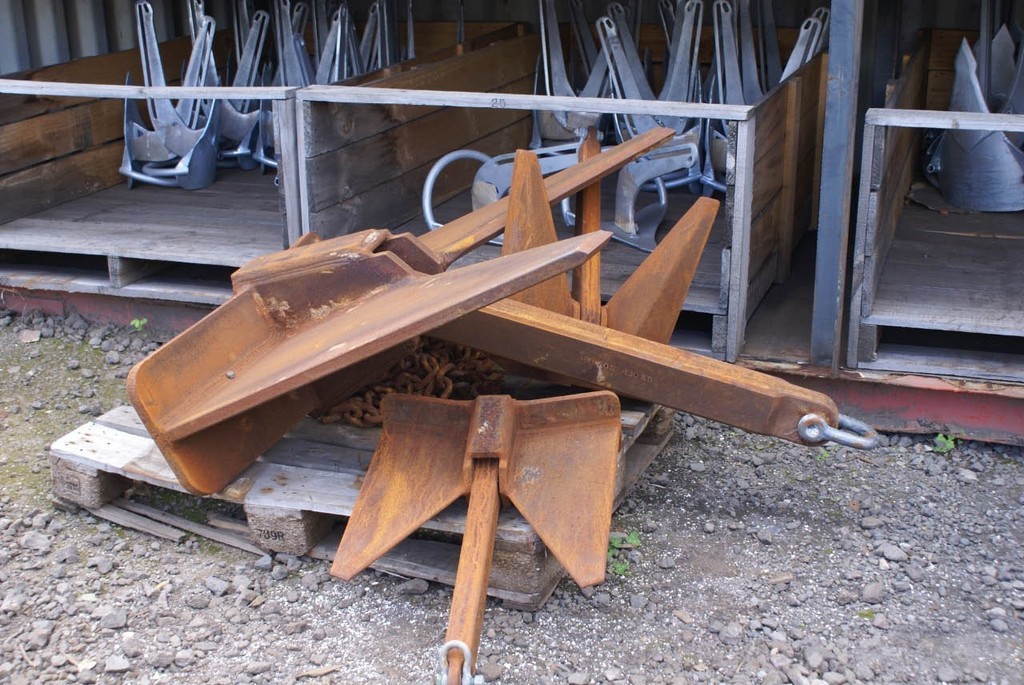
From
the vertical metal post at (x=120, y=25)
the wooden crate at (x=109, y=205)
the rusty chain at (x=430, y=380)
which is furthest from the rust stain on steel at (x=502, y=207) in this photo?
the vertical metal post at (x=120, y=25)

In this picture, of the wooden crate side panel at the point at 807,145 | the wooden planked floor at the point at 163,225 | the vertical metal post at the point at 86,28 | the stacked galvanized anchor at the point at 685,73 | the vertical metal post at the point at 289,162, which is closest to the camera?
the vertical metal post at the point at 289,162

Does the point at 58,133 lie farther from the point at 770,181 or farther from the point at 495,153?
the point at 770,181

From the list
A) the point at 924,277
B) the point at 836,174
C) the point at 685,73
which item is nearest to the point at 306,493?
the point at 836,174

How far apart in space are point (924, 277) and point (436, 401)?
2085 millimetres

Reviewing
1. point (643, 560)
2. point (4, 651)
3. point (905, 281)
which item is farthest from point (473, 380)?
point (905, 281)

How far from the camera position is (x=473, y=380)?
328 centimetres

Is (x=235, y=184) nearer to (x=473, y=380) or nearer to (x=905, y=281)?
(x=473, y=380)

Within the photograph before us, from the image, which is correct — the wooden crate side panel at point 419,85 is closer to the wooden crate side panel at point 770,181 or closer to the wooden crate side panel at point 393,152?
the wooden crate side panel at point 393,152

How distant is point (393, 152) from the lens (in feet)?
15.5

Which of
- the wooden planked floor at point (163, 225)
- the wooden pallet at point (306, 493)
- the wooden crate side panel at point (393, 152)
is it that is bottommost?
the wooden pallet at point (306, 493)

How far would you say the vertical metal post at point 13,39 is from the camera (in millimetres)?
5359

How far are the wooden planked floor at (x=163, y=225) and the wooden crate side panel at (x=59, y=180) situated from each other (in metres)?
0.04

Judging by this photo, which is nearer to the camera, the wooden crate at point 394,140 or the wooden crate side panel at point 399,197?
the wooden crate at point 394,140

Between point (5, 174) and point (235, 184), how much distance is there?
3.74ft
